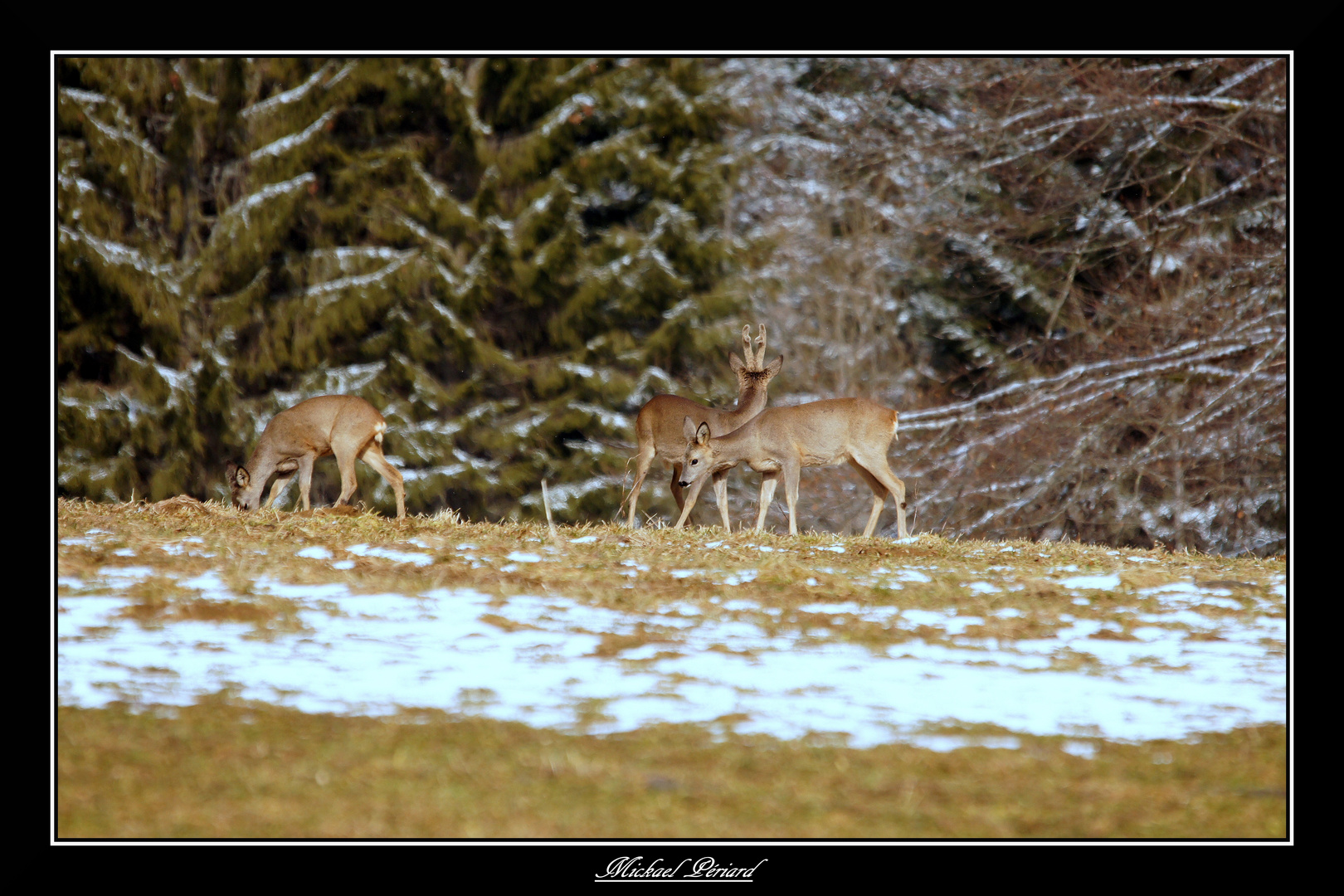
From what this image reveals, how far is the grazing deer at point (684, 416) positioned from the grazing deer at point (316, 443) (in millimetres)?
2055

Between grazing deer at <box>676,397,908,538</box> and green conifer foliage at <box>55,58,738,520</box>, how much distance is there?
11571 mm

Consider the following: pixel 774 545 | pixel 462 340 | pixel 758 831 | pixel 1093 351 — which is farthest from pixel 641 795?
pixel 462 340

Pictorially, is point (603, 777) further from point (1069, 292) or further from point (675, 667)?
point (1069, 292)

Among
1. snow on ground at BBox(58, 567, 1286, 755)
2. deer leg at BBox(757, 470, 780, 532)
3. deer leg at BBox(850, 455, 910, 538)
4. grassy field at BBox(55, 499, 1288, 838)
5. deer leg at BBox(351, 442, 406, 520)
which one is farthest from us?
deer leg at BBox(351, 442, 406, 520)

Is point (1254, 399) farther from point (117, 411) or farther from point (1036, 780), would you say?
point (117, 411)

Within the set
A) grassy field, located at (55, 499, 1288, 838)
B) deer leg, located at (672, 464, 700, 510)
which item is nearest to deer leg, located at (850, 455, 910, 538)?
deer leg, located at (672, 464, 700, 510)

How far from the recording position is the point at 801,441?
10.8 meters

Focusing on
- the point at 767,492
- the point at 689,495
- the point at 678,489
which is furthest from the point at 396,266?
the point at 767,492

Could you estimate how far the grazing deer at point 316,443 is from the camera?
11.7 m

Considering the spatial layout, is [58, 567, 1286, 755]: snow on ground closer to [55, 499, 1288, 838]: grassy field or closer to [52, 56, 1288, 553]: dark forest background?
[55, 499, 1288, 838]: grassy field

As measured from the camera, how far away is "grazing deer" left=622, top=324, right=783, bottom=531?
1146 cm

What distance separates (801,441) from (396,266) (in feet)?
44.8

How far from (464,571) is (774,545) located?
2.38 metres

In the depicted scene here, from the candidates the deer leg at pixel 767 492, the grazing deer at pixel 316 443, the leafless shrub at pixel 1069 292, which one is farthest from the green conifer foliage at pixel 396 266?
the deer leg at pixel 767 492
